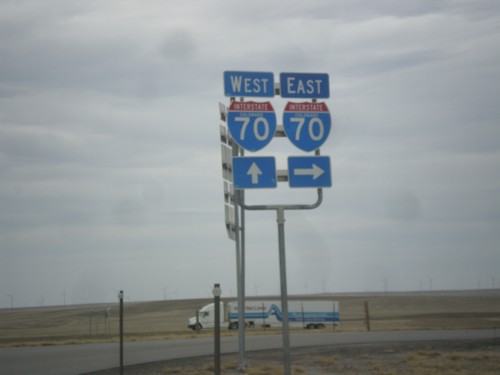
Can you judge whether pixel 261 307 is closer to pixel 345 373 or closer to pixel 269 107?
pixel 345 373

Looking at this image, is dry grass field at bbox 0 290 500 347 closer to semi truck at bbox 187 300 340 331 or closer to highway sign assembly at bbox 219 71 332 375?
semi truck at bbox 187 300 340 331

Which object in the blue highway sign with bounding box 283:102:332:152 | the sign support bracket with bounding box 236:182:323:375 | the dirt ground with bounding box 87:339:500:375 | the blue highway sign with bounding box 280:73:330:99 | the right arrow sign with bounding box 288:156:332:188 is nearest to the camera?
the sign support bracket with bounding box 236:182:323:375

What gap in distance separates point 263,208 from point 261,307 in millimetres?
53100

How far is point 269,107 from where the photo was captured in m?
10.9

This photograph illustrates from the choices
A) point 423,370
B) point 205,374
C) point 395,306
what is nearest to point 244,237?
point 205,374

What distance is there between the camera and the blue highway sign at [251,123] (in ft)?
Answer: 35.0

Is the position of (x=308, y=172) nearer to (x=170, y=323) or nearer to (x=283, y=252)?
(x=283, y=252)

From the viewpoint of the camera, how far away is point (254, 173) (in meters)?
10.4

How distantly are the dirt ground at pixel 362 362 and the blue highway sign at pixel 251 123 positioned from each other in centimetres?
814

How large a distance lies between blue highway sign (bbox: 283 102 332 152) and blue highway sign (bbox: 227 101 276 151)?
0.24 metres

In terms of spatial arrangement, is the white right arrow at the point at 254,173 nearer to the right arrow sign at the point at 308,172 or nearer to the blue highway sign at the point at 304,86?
the right arrow sign at the point at 308,172

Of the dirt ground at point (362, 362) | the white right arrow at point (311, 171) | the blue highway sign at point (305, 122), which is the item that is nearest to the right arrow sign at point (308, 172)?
the white right arrow at point (311, 171)

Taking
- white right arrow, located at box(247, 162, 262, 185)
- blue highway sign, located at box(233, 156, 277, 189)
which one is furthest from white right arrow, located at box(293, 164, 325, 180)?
white right arrow, located at box(247, 162, 262, 185)

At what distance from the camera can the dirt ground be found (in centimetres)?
1778
